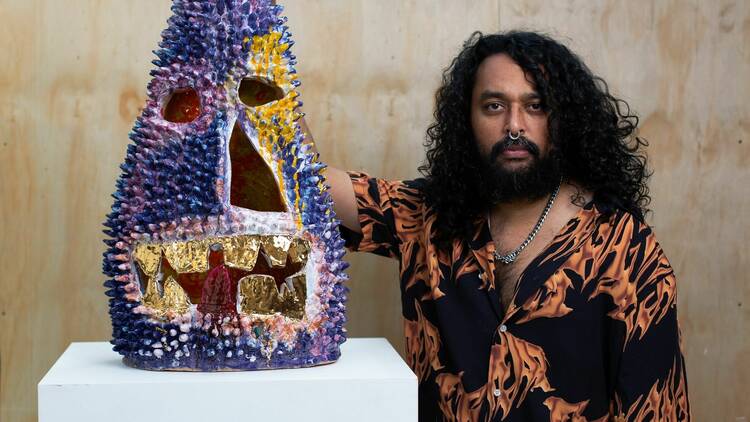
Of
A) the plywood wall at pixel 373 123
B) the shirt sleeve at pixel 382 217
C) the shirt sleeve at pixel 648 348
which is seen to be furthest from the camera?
the plywood wall at pixel 373 123

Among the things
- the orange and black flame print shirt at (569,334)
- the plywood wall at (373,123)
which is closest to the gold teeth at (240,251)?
the orange and black flame print shirt at (569,334)

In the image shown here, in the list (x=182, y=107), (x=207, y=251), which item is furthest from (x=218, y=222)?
(x=182, y=107)

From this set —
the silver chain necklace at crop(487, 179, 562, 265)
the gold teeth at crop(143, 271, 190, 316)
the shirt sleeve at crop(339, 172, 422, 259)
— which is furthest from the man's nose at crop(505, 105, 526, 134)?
the gold teeth at crop(143, 271, 190, 316)

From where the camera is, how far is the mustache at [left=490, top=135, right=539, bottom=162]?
187 cm

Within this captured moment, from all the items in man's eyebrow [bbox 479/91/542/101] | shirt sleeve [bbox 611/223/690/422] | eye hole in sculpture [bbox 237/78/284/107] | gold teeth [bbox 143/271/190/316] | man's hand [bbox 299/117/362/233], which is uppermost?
man's eyebrow [bbox 479/91/542/101]

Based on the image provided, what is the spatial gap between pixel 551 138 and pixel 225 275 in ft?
2.56

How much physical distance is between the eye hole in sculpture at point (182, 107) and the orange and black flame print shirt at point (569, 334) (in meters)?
0.62

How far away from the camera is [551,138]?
189 cm

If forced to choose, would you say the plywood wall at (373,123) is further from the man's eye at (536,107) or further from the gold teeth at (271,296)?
the gold teeth at (271,296)

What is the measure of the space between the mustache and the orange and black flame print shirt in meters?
0.16

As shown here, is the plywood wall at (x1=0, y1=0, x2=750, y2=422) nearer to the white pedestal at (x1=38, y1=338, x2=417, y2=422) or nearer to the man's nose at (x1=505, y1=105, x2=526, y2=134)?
the man's nose at (x1=505, y1=105, x2=526, y2=134)

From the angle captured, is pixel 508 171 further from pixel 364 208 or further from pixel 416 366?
pixel 416 366

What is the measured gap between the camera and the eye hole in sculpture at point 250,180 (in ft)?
4.87

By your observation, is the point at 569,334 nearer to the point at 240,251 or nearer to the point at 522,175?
the point at 522,175
